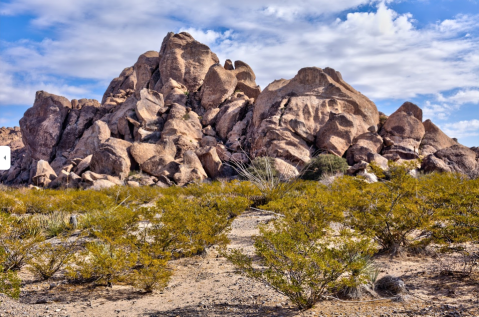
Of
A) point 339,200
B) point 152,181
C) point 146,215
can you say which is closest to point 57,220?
point 146,215

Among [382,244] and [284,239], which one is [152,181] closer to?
[382,244]

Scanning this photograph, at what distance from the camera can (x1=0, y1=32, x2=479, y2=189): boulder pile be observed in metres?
27.0

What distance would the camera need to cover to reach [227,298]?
5832mm

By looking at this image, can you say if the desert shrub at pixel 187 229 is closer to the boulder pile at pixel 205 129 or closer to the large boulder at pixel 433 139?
the boulder pile at pixel 205 129

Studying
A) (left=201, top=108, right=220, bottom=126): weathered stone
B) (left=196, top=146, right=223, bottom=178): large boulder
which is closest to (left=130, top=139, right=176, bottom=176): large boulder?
(left=196, top=146, right=223, bottom=178): large boulder

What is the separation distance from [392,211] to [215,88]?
3269cm

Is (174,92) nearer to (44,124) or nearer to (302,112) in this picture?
(302,112)

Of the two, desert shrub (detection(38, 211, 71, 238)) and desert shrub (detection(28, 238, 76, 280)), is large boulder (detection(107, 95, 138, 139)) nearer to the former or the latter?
desert shrub (detection(38, 211, 71, 238))

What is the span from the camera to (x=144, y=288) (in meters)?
6.32

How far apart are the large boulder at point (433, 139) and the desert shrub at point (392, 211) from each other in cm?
2519

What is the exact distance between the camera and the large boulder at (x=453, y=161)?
2514 cm

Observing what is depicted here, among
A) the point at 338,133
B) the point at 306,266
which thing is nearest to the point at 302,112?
the point at 338,133

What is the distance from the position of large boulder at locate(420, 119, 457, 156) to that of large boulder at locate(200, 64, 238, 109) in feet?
63.8

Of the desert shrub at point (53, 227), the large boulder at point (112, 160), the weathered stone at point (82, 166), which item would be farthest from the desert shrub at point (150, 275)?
the weathered stone at point (82, 166)
